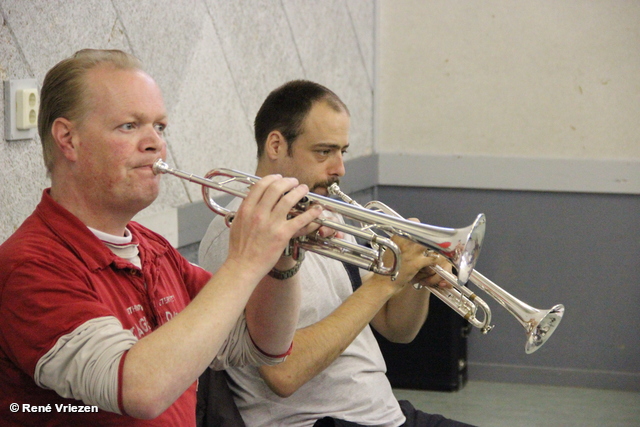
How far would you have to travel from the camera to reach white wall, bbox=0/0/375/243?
1694 mm

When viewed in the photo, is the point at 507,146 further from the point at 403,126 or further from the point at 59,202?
the point at 59,202

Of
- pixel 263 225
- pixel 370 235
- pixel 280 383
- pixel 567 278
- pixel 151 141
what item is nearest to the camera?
pixel 263 225

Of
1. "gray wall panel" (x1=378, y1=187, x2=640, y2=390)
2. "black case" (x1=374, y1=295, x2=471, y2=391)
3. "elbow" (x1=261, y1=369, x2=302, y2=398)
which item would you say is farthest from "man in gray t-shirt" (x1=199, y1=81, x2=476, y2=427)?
"gray wall panel" (x1=378, y1=187, x2=640, y2=390)

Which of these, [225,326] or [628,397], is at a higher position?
[225,326]

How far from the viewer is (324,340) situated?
1.71 m

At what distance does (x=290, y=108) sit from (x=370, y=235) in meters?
0.80

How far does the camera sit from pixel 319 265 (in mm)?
1918

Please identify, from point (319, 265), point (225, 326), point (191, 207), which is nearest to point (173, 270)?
point (225, 326)

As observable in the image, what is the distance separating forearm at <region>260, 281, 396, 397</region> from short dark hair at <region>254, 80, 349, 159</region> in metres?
0.45

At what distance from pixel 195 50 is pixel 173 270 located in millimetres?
1129

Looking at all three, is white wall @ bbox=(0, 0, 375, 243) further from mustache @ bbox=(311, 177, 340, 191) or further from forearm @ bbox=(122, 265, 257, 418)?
forearm @ bbox=(122, 265, 257, 418)

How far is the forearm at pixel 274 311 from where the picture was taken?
1.36 meters

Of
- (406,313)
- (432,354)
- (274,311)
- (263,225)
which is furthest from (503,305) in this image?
(432,354)

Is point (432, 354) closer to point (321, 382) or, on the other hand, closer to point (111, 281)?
point (321, 382)
